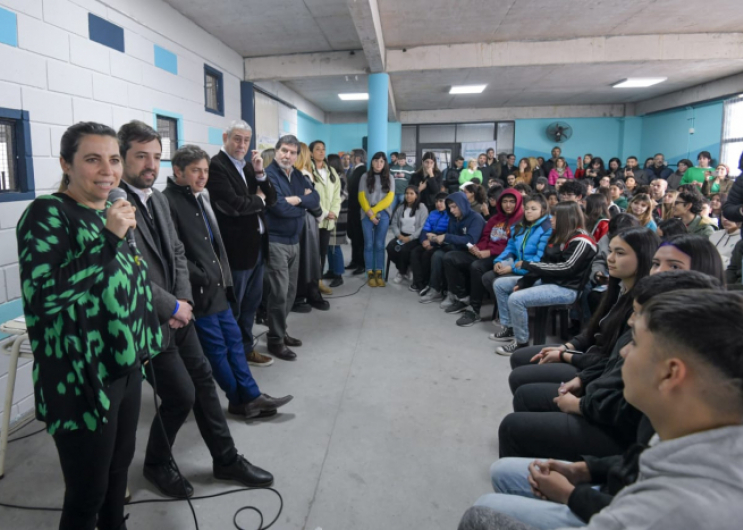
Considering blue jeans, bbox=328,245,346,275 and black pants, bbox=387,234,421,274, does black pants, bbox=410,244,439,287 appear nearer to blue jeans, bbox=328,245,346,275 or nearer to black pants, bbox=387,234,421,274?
black pants, bbox=387,234,421,274

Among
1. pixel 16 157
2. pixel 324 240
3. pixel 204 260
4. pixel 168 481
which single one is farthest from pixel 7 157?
pixel 324 240

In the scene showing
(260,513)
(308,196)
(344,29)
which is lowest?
(260,513)

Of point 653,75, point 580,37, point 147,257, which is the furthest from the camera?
point 653,75

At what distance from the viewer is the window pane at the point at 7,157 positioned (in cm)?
238

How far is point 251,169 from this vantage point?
2.89 metres

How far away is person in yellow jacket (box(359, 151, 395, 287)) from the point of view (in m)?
4.98

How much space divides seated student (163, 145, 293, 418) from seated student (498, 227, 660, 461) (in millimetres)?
1249

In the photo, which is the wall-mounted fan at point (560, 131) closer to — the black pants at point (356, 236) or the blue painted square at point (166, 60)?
the black pants at point (356, 236)

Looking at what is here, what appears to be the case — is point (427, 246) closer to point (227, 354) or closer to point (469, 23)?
point (469, 23)

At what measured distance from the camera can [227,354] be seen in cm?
215

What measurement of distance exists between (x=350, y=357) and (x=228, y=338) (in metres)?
1.18

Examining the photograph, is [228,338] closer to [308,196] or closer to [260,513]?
[260,513]

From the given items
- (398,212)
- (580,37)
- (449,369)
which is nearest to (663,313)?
(449,369)

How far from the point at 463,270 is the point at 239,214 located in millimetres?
2442
